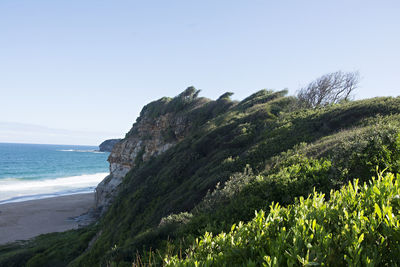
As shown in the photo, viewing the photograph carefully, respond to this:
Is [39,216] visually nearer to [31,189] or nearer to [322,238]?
[31,189]

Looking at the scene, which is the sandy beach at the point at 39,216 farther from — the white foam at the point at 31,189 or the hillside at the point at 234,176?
the hillside at the point at 234,176

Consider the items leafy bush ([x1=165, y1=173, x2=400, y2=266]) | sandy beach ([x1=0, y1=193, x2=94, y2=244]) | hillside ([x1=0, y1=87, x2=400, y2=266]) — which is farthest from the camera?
sandy beach ([x1=0, y1=193, x2=94, y2=244])

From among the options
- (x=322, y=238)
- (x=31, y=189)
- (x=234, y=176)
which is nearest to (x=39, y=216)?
(x=31, y=189)

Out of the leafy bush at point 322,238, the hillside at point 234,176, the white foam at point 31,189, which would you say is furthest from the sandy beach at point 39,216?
the leafy bush at point 322,238

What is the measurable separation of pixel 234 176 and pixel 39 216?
112 ft

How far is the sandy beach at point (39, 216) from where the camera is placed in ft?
88.5

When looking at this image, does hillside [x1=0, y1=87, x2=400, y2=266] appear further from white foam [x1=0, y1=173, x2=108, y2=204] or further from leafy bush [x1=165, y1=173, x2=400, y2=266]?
white foam [x1=0, y1=173, x2=108, y2=204]

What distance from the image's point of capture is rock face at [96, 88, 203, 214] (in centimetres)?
3356

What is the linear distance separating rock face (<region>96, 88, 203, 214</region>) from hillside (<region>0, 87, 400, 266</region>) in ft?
36.6

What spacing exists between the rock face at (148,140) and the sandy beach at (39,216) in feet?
15.9

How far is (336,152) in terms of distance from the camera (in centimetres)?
779

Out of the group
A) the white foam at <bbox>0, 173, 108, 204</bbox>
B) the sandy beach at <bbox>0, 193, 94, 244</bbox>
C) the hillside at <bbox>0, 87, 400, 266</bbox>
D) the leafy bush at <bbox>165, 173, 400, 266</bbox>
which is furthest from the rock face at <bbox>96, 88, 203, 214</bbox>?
the leafy bush at <bbox>165, 173, 400, 266</bbox>

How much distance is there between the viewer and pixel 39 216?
3259 centimetres

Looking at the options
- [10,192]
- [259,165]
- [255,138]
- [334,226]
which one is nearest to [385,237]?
[334,226]
